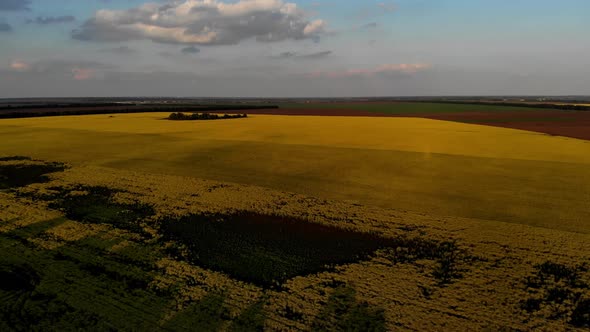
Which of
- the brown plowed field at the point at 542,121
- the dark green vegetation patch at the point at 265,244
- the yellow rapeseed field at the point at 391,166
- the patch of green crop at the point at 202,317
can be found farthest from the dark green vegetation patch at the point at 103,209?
the brown plowed field at the point at 542,121

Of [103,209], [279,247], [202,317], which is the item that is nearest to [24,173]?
[103,209]

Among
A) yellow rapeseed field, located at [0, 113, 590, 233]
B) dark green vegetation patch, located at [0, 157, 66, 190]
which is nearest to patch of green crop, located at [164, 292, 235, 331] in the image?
yellow rapeseed field, located at [0, 113, 590, 233]

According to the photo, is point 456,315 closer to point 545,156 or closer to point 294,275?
point 294,275

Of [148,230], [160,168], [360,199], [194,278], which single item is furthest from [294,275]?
[160,168]

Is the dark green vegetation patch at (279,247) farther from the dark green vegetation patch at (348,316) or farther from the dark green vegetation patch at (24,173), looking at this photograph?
the dark green vegetation patch at (24,173)

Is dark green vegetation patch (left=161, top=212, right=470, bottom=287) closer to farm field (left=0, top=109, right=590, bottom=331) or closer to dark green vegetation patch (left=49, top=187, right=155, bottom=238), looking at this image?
farm field (left=0, top=109, right=590, bottom=331)

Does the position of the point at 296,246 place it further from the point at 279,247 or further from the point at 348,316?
the point at 348,316
